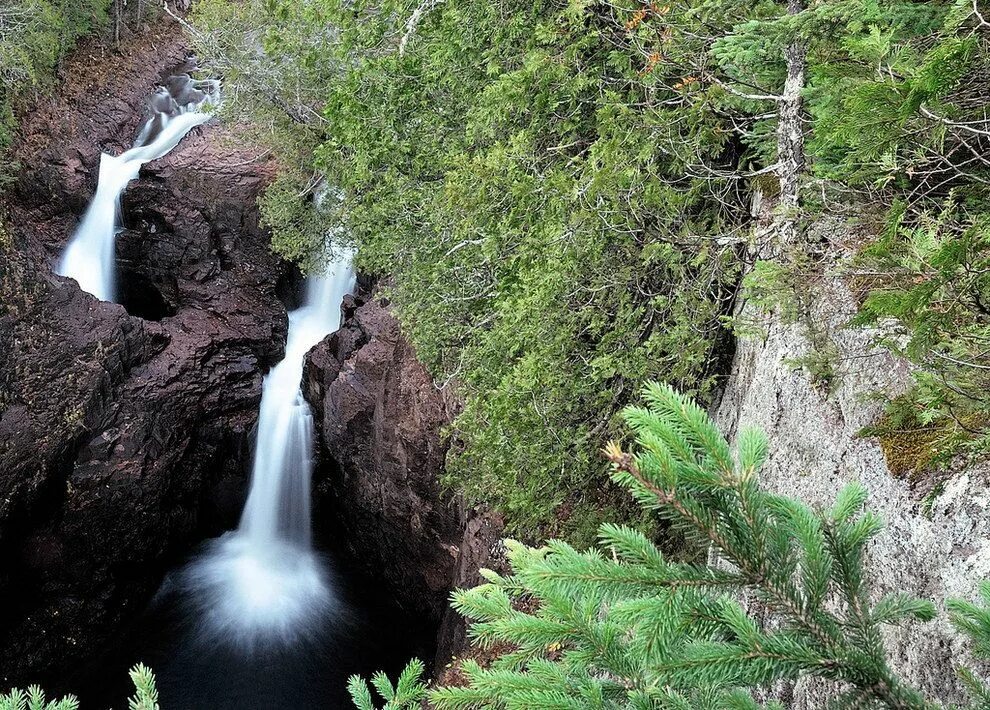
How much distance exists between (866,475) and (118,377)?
39.4ft

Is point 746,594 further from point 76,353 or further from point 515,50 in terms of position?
point 76,353

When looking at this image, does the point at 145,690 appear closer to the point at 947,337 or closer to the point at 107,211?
the point at 947,337

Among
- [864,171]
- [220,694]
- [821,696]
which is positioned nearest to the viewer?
[821,696]

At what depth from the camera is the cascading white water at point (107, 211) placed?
1277 cm

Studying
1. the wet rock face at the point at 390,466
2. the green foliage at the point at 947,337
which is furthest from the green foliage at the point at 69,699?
the wet rock face at the point at 390,466

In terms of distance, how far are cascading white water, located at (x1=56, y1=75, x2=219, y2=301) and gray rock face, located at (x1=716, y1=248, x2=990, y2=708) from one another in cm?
1157

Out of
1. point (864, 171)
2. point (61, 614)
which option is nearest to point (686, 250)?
point (864, 171)

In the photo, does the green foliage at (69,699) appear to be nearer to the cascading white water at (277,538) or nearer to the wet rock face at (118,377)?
the cascading white water at (277,538)

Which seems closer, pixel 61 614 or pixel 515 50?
pixel 515 50

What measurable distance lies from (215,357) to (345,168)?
5772 millimetres

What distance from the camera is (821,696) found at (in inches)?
103

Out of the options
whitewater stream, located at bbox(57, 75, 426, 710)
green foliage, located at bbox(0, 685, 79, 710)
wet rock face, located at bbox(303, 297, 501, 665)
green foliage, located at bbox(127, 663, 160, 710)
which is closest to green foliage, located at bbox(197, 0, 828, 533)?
wet rock face, located at bbox(303, 297, 501, 665)

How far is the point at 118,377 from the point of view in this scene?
11391 millimetres

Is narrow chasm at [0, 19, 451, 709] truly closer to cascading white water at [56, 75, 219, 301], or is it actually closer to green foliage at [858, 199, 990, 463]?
cascading white water at [56, 75, 219, 301]
